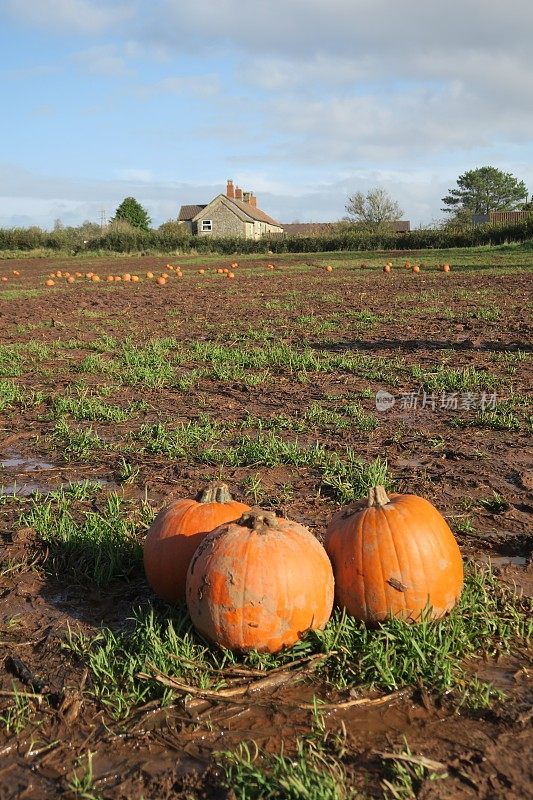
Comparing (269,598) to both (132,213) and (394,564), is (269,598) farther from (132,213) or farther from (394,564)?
(132,213)

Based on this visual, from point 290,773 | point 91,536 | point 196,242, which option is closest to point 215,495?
point 91,536

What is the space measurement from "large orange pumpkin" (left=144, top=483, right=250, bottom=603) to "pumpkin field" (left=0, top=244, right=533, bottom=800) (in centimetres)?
1

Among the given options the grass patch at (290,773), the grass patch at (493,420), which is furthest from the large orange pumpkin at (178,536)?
the grass patch at (493,420)

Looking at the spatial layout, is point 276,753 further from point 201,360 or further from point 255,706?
point 201,360

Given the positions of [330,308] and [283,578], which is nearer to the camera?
[283,578]

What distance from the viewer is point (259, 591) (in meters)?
2.97

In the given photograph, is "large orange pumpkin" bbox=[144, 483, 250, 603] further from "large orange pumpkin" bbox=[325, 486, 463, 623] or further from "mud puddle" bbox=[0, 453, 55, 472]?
"mud puddle" bbox=[0, 453, 55, 472]

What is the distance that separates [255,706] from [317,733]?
11.6 inches

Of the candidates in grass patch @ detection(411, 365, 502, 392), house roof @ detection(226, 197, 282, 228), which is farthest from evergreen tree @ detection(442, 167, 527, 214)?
grass patch @ detection(411, 365, 502, 392)

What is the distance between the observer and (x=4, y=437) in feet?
21.0

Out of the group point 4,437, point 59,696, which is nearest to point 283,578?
point 59,696

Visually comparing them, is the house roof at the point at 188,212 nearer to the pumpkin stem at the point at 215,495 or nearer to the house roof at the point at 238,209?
the house roof at the point at 238,209

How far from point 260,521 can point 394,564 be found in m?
0.61

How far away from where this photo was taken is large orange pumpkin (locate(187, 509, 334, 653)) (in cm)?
297
